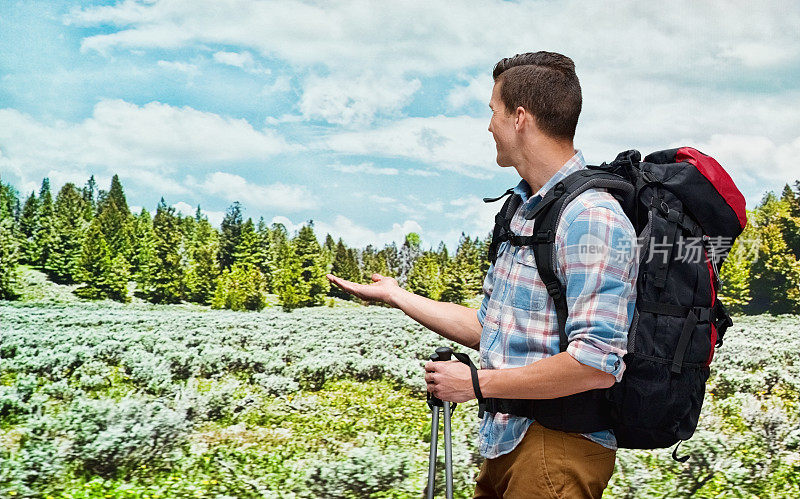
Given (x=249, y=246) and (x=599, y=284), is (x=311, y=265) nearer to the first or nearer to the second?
(x=249, y=246)

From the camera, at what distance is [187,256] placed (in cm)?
823

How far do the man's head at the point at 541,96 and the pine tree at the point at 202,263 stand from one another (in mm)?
6662

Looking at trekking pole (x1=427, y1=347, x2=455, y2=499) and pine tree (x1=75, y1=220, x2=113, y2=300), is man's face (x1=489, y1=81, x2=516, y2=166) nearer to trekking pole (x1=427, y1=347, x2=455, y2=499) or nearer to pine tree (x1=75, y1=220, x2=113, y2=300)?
trekking pole (x1=427, y1=347, x2=455, y2=499)

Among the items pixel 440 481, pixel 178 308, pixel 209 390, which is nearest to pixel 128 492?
pixel 209 390

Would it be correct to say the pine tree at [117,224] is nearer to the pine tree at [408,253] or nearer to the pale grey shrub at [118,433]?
the pale grey shrub at [118,433]

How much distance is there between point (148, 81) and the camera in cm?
746

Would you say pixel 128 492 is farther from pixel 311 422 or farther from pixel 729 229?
pixel 729 229

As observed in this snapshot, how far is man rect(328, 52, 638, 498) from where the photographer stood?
1631 mm

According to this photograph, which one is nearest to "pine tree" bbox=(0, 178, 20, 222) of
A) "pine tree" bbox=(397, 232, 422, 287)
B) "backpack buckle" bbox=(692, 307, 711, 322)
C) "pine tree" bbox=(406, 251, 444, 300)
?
"pine tree" bbox=(397, 232, 422, 287)

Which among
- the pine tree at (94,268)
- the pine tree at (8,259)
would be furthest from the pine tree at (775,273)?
the pine tree at (8,259)

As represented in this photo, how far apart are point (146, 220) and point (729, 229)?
23.6 feet

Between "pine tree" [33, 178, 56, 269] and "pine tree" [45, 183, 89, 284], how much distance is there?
0.12 ft

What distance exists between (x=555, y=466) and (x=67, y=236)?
284 inches

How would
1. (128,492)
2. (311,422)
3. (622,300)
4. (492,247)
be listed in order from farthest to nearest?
(311,422) < (128,492) < (492,247) < (622,300)
